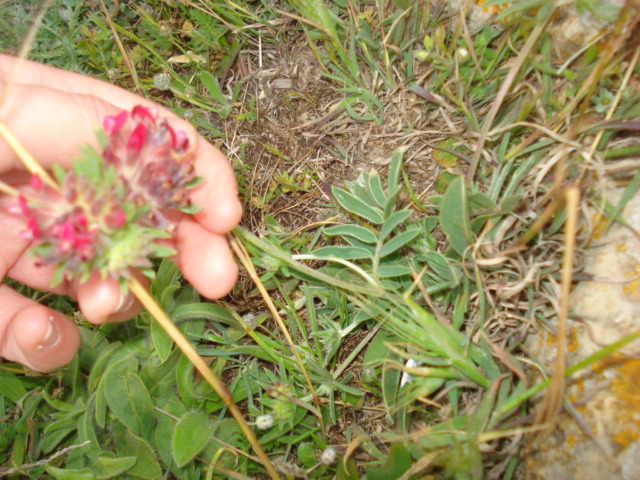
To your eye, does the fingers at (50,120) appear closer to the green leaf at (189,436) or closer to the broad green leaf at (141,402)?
the broad green leaf at (141,402)

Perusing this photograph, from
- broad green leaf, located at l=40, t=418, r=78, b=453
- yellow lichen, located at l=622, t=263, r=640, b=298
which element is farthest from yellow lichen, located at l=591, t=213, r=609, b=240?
broad green leaf, located at l=40, t=418, r=78, b=453

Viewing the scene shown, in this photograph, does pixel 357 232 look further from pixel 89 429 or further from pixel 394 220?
pixel 89 429

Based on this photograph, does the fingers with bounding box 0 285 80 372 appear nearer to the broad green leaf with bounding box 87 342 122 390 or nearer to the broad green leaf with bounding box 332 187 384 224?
the broad green leaf with bounding box 87 342 122 390

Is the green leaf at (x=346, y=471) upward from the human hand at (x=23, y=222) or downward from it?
downward

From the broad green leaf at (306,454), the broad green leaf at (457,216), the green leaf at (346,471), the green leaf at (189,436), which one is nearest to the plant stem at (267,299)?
the broad green leaf at (306,454)

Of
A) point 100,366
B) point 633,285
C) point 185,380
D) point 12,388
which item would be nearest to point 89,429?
point 100,366

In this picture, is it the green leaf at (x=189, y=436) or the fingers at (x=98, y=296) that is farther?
the green leaf at (x=189, y=436)
